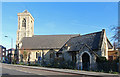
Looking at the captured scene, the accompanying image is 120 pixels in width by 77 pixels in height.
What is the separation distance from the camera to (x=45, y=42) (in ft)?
155

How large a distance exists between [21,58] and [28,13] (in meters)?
21.1

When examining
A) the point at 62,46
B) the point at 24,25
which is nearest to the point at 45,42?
the point at 62,46

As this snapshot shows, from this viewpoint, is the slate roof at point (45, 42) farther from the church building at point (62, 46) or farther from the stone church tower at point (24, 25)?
the stone church tower at point (24, 25)

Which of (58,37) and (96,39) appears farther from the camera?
(58,37)

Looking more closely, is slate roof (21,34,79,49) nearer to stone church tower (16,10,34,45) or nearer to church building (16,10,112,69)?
→ church building (16,10,112,69)

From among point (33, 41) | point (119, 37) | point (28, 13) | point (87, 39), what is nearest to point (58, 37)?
point (33, 41)

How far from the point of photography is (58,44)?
45.6 metres

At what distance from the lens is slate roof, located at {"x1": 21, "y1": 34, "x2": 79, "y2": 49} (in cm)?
4531

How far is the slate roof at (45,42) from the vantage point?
45.3 metres

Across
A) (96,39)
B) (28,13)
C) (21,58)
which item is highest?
(28,13)

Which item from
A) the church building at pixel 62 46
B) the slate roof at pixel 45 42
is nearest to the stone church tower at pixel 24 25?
the church building at pixel 62 46

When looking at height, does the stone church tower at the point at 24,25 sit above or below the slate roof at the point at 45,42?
above

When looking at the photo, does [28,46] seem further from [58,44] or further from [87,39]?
[87,39]

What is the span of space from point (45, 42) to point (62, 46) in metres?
10.6
